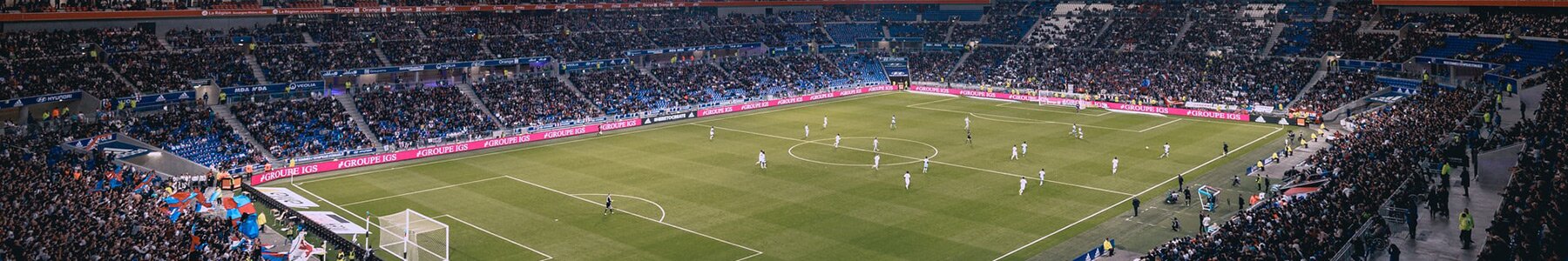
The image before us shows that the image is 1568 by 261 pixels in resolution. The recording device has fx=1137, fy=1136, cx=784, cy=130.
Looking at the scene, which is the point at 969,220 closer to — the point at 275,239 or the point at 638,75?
the point at 275,239

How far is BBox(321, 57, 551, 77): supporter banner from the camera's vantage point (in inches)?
Result: 2795

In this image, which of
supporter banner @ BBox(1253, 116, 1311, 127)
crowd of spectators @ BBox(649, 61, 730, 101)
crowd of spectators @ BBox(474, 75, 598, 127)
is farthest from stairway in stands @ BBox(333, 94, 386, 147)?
supporter banner @ BBox(1253, 116, 1311, 127)

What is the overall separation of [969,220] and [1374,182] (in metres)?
13.8

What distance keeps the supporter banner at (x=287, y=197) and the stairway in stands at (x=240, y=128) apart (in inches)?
386

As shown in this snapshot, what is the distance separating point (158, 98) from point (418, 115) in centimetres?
1333

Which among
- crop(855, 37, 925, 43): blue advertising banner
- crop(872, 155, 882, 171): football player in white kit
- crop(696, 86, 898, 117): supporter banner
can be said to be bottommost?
crop(872, 155, 882, 171): football player in white kit

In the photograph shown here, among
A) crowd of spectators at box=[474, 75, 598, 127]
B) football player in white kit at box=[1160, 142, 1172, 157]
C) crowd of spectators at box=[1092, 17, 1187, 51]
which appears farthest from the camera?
crowd of spectators at box=[1092, 17, 1187, 51]

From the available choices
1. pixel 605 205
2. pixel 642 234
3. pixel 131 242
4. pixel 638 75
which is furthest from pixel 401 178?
pixel 638 75

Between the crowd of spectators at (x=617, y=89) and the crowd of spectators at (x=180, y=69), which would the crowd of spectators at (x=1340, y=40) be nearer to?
the crowd of spectators at (x=617, y=89)

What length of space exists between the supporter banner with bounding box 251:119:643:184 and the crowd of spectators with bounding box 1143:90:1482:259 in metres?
38.4

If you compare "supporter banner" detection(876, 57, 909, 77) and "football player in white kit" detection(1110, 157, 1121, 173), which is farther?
"supporter banner" detection(876, 57, 909, 77)

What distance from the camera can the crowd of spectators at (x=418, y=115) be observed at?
63.4m

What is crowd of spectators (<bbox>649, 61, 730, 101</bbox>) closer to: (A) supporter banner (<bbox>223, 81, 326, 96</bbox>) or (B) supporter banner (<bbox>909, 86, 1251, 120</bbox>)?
(B) supporter banner (<bbox>909, 86, 1251, 120</bbox>)

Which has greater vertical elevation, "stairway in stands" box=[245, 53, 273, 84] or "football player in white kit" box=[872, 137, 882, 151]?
"stairway in stands" box=[245, 53, 273, 84]
